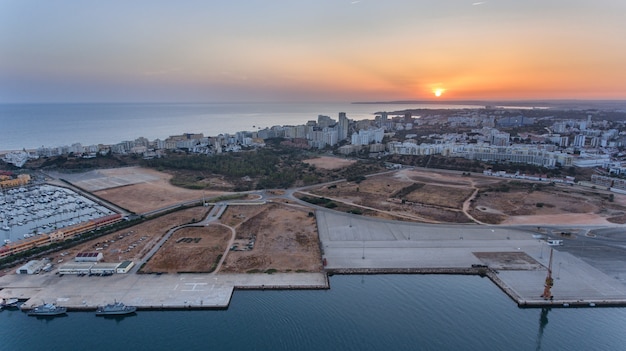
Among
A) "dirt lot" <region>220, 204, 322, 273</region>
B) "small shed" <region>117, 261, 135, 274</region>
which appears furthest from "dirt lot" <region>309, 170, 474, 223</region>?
"small shed" <region>117, 261, 135, 274</region>

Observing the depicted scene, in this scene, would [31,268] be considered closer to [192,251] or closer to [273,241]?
[192,251]

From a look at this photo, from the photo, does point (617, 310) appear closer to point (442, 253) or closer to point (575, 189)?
point (442, 253)

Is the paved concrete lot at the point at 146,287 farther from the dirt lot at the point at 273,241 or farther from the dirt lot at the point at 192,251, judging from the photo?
the dirt lot at the point at 273,241

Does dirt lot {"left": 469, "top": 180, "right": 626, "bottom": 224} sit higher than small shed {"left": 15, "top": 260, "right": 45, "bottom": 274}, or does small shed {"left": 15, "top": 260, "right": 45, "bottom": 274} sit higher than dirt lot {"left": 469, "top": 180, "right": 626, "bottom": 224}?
small shed {"left": 15, "top": 260, "right": 45, "bottom": 274}

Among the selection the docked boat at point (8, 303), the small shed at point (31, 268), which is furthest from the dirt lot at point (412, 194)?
the docked boat at point (8, 303)

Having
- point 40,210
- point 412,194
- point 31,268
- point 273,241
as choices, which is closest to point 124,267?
point 31,268

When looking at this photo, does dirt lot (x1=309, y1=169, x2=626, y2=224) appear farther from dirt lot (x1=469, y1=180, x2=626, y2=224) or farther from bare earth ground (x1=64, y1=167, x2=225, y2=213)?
bare earth ground (x1=64, y1=167, x2=225, y2=213)
